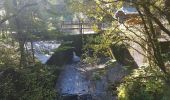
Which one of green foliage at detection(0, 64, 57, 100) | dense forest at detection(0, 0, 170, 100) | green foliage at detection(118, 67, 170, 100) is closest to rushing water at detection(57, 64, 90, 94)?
dense forest at detection(0, 0, 170, 100)

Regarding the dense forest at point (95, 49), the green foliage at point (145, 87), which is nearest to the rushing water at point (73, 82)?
the dense forest at point (95, 49)

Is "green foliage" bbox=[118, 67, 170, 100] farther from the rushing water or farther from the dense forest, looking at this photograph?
the rushing water

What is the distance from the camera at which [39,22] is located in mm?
19219

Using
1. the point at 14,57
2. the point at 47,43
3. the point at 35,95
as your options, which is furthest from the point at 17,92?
the point at 47,43

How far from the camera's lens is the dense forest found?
13172 mm

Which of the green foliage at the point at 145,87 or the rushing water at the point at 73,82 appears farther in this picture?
the rushing water at the point at 73,82

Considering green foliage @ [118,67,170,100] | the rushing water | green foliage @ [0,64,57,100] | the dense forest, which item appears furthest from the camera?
the rushing water

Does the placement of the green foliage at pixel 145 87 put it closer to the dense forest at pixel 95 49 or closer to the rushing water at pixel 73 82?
the dense forest at pixel 95 49

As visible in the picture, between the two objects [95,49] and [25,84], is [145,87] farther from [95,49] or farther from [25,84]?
[25,84]

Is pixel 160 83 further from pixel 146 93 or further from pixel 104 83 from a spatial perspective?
pixel 104 83

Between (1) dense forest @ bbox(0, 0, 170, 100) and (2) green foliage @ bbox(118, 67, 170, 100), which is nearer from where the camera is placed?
(1) dense forest @ bbox(0, 0, 170, 100)

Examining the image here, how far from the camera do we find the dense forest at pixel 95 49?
13172 mm

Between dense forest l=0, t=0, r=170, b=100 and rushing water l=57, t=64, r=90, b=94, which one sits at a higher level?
dense forest l=0, t=0, r=170, b=100

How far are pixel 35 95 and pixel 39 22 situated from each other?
4.47 m
